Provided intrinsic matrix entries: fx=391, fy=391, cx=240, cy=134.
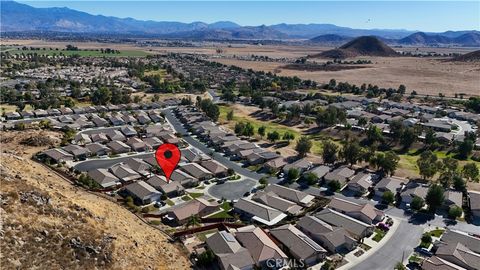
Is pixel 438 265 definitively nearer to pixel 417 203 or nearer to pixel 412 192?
pixel 417 203

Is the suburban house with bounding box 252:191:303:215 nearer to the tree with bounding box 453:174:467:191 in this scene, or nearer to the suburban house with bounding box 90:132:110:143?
the tree with bounding box 453:174:467:191

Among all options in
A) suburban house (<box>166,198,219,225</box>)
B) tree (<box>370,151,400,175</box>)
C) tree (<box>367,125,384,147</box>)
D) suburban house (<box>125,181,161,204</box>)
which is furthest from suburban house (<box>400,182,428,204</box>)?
suburban house (<box>125,181,161,204</box>)

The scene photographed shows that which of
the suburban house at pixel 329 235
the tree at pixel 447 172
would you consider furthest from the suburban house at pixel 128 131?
the tree at pixel 447 172

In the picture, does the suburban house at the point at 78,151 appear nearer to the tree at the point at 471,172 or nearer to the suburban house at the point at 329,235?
the suburban house at the point at 329,235

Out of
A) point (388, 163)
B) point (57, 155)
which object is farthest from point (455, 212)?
point (57, 155)

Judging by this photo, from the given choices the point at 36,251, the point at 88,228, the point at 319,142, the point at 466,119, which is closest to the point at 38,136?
the point at 88,228

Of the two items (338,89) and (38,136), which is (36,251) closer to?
(38,136)

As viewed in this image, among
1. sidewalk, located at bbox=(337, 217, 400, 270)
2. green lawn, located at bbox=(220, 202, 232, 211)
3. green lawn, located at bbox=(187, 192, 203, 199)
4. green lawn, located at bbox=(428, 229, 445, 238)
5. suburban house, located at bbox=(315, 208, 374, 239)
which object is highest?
suburban house, located at bbox=(315, 208, 374, 239)
